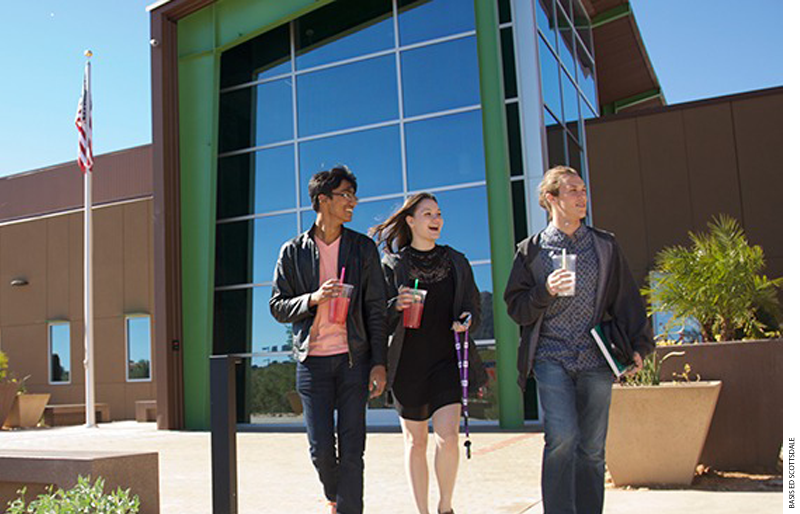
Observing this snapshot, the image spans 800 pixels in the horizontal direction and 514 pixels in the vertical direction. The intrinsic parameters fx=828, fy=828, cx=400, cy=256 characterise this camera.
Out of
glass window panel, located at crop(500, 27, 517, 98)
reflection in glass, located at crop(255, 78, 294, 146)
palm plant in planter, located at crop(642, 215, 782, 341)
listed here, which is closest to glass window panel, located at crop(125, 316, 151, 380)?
reflection in glass, located at crop(255, 78, 294, 146)

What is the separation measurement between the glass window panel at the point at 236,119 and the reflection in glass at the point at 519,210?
517cm

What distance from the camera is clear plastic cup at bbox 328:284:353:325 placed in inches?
154

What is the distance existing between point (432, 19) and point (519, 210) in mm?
3422

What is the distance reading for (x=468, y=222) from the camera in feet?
39.5

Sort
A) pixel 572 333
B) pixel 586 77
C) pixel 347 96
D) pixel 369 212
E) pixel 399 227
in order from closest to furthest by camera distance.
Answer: pixel 572 333, pixel 399 227, pixel 369 212, pixel 347 96, pixel 586 77

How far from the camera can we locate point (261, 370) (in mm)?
13805

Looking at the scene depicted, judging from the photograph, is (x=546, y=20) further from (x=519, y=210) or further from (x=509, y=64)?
(x=519, y=210)

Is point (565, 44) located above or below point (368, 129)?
above

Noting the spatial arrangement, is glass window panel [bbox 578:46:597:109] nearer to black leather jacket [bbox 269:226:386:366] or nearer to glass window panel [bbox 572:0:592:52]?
glass window panel [bbox 572:0:592:52]

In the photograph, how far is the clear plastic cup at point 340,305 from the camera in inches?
154

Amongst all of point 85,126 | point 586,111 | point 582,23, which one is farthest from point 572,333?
point 85,126

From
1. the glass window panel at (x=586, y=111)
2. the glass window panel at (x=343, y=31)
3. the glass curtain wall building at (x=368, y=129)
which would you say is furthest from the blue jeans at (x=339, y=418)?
the glass window panel at (x=586, y=111)

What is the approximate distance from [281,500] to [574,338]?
10.7ft
